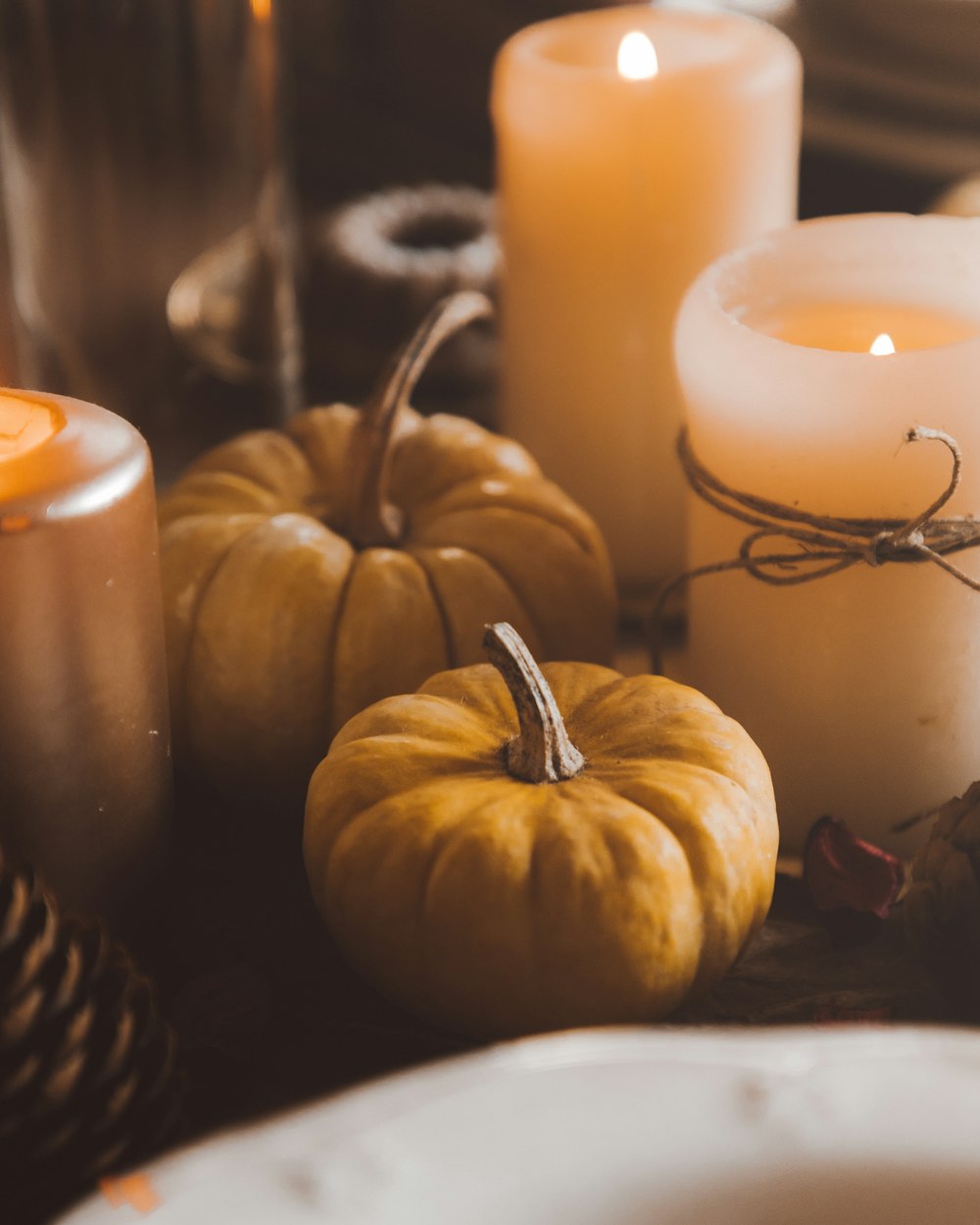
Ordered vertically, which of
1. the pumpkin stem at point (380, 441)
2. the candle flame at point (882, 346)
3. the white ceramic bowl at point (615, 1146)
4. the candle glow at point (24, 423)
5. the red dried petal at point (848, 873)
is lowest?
the red dried petal at point (848, 873)

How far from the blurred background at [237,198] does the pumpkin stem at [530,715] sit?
39 cm

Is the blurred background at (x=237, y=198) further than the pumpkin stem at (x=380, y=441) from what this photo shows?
Yes

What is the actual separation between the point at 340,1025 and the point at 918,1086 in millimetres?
230

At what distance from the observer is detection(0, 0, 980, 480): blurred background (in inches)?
34.8

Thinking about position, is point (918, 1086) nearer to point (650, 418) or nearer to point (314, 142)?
point (650, 418)

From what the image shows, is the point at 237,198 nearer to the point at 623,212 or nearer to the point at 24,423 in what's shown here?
the point at 623,212

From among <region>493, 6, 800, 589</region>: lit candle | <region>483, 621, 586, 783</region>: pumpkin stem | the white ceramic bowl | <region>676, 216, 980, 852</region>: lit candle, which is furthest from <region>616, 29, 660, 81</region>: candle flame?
the white ceramic bowl

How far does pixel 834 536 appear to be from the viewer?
24.3 inches

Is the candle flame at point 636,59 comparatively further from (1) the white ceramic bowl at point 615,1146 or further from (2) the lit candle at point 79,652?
(1) the white ceramic bowl at point 615,1146

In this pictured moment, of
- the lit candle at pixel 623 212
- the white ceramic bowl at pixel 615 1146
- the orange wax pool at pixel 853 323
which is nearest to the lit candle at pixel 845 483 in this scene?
the orange wax pool at pixel 853 323

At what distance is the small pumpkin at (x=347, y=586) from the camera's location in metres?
0.67

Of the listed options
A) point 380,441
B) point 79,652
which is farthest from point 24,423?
point 380,441

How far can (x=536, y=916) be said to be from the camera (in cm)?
53

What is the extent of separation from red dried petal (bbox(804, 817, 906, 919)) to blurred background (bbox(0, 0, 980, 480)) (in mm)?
395
